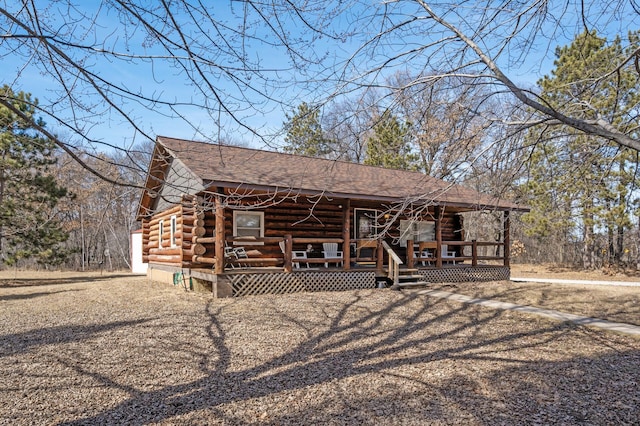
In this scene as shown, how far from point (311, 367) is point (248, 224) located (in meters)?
8.20

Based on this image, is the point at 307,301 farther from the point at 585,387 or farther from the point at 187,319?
the point at 585,387

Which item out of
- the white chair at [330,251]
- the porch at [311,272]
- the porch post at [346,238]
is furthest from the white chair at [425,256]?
the porch post at [346,238]

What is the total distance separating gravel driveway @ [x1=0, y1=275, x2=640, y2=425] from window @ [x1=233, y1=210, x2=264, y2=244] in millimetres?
3848

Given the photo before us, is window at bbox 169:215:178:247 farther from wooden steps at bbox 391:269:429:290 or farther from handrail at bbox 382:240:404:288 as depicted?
wooden steps at bbox 391:269:429:290

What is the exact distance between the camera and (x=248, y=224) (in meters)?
13.5

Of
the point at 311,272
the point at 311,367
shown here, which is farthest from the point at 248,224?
the point at 311,367

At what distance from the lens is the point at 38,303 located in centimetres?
1173

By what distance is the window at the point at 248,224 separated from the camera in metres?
13.3

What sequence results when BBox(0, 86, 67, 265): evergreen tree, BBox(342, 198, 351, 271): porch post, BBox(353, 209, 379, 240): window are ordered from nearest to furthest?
BBox(342, 198, 351, 271): porch post
BBox(353, 209, 379, 240): window
BBox(0, 86, 67, 265): evergreen tree

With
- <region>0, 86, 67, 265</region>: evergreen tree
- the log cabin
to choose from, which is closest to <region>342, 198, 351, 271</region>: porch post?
the log cabin

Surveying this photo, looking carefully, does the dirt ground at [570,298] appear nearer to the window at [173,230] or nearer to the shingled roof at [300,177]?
the shingled roof at [300,177]

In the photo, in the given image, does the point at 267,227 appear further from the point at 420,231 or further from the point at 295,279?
the point at 420,231

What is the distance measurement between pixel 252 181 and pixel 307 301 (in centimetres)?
333

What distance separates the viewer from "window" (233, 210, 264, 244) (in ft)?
43.6
